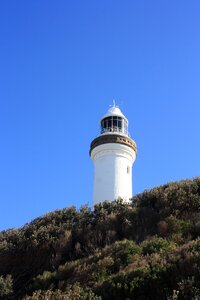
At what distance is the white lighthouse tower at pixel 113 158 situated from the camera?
2211 cm

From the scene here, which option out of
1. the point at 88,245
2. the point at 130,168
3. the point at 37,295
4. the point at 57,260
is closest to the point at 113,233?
the point at 88,245

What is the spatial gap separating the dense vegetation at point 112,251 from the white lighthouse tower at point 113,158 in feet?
21.8

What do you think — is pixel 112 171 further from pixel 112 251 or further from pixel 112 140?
pixel 112 251

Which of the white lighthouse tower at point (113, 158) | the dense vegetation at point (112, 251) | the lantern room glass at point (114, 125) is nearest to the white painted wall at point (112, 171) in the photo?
the white lighthouse tower at point (113, 158)

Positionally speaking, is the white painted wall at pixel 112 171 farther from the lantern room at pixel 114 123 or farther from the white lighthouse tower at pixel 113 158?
the lantern room at pixel 114 123

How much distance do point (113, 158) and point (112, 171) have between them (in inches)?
28.8

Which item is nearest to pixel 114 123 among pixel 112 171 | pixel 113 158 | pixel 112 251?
pixel 113 158

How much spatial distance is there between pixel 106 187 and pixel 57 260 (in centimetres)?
1012

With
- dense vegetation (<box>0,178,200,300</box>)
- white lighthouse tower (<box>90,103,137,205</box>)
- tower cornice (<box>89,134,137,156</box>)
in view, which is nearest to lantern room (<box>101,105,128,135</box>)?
white lighthouse tower (<box>90,103,137,205</box>)

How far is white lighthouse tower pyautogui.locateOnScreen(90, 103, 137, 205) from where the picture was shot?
22109 millimetres

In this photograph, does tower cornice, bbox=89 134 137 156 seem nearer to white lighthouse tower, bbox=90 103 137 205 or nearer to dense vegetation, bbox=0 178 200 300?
white lighthouse tower, bbox=90 103 137 205

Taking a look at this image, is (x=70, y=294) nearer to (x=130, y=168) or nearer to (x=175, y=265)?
(x=175, y=265)

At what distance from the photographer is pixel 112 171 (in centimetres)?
2250

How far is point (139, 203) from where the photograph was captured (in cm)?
1456
